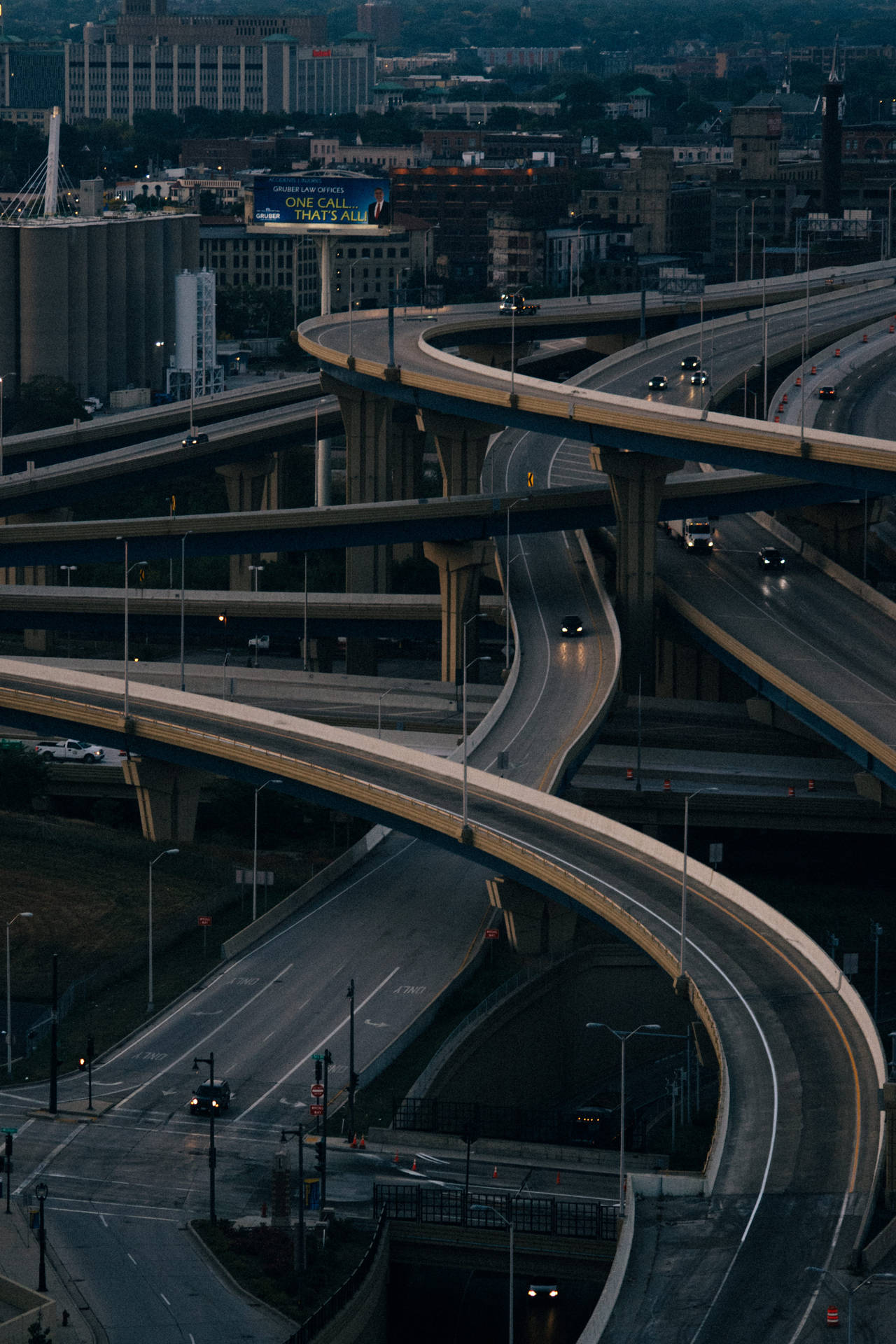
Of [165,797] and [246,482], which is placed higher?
[246,482]

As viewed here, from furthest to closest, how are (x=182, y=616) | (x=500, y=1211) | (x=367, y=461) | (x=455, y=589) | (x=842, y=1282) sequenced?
(x=367, y=461)
(x=455, y=589)
(x=182, y=616)
(x=500, y=1211)
(x=842, y=1282)

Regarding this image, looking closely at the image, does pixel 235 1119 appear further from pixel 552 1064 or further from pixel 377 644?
pixel 377 644

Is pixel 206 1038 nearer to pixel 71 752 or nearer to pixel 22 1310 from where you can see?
pixel 22 1310

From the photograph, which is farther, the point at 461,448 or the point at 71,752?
the point at 461,448

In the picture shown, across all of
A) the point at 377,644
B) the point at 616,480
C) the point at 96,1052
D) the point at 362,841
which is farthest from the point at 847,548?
the point at 96,1052

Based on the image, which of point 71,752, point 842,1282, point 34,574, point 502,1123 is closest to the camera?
point 842,1282

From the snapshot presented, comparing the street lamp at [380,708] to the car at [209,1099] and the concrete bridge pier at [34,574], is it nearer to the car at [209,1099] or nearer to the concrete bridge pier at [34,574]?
the concrete bridge pier at [34,574]

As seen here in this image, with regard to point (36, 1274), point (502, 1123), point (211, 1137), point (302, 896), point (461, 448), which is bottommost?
point (502, 1123)

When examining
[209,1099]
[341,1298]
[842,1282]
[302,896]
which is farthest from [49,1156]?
[842,1282]
